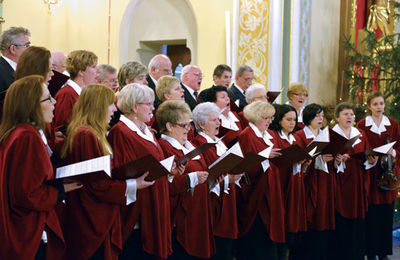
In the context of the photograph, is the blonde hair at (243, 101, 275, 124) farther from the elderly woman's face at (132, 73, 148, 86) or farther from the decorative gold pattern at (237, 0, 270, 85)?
the decorative gold pattern at (237, 0, 270, 85)

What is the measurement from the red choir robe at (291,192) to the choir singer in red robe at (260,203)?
0.20 meters

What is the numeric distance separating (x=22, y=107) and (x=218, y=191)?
1916 millimetres

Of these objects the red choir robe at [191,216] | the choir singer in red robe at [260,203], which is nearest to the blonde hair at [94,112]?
the red choir robe at [191,216]

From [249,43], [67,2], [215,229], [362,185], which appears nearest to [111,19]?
[67,2]

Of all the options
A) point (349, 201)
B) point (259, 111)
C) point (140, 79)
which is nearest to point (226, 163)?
point (259, 111)

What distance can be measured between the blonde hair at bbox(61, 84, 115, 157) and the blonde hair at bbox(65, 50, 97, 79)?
823 millimetres

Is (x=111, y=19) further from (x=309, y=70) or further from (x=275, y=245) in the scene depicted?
(x=275, y=245)

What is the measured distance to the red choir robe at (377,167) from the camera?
6336 mm

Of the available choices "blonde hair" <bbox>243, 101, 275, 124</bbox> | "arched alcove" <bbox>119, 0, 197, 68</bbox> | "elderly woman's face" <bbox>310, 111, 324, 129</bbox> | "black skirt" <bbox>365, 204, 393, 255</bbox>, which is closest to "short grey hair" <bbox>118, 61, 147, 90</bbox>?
"blonde hair" <bbox>243, 101, 275, 124</bbox>

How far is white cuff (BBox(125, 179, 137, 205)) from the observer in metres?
3.43

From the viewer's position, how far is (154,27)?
1041cm

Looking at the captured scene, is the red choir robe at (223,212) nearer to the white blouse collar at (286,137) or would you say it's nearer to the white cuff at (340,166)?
the white blouse collar at (286,137)

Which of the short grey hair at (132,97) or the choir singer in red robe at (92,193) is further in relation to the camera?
the short grey hair at (132,97)

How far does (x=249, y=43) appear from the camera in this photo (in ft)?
28.3
